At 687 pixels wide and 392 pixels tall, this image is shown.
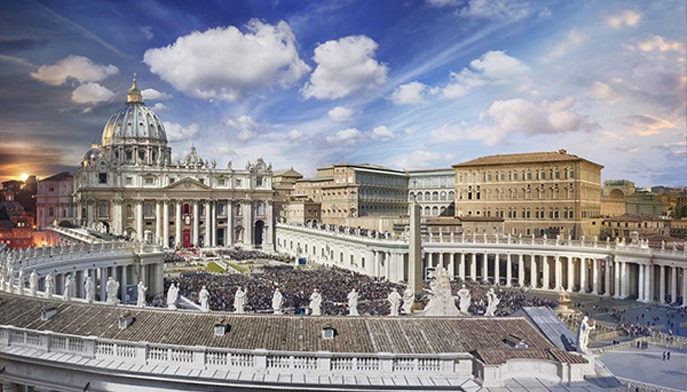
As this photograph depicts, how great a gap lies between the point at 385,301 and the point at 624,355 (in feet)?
70.3

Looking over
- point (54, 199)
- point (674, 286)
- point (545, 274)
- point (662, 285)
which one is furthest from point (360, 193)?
point (54, 199)

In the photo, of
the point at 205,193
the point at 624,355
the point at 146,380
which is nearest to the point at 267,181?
the point at 205,193

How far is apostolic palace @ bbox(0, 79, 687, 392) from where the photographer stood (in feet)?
63.7

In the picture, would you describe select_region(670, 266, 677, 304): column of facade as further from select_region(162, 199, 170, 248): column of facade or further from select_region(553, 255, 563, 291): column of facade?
select_region(162, 199, 170, 248): column of facade

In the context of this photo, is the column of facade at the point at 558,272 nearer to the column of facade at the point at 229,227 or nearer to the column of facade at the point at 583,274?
the column of facade at the point at 583,274

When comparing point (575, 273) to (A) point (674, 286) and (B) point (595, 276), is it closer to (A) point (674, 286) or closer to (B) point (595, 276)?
(B) point (595, 276)

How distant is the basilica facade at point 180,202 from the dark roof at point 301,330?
8462 centimetres

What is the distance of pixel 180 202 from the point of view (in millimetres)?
118500

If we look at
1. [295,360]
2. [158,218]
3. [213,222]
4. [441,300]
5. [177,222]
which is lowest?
[213,222]

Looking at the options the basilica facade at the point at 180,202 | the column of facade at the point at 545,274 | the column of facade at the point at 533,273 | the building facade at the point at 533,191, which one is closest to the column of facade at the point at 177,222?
the basilica facade at the point at 180,202

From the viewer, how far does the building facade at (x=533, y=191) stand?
265ft

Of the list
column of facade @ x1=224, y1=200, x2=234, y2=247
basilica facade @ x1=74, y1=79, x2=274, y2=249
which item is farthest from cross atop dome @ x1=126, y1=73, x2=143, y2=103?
column of facade @ x1=224, y1=200, x2=234, y2=247

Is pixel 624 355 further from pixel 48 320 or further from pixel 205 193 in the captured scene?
pixel 205 193

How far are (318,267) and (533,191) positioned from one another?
33990 millimetres
